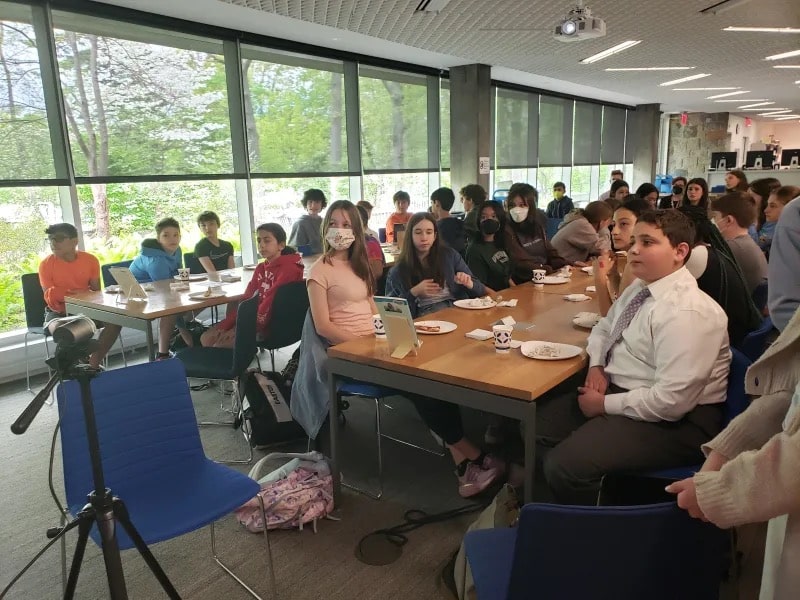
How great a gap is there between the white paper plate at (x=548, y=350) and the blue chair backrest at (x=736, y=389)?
0.53 m

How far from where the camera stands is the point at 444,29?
550 cm

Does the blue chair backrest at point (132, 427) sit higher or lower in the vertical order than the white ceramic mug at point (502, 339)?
lower

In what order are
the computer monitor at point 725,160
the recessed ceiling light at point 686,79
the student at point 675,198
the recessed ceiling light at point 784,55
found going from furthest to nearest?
the computer monitor at point 725,160, the recessed ceiling light at point 686,79, the recessed ceiling light at point 784,55, the student at point 675,198

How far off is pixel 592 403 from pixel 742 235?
2232 mm

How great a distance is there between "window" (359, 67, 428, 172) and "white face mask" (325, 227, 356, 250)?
4.91 m

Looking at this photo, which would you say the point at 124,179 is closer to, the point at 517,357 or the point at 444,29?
the point at 444,29

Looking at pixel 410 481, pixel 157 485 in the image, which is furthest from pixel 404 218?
pixel 157 485

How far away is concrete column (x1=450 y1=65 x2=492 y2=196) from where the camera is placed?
7934 mm

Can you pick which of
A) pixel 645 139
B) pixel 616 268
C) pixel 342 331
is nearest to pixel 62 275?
pixel 342 331

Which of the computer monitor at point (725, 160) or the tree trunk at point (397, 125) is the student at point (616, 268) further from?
the computer monitor at point (725, 160)

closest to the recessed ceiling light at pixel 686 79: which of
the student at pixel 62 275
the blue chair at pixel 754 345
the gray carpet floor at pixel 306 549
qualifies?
the blue chair at pixel 754 345

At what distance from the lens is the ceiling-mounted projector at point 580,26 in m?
4.39

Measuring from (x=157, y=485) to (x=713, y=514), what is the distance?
1.64 meters

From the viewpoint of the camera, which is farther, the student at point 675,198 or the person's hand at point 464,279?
the student at point 675,198
